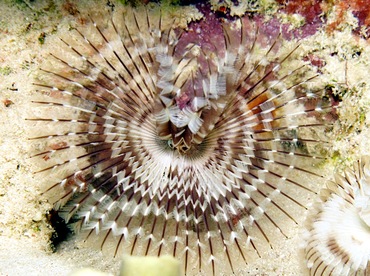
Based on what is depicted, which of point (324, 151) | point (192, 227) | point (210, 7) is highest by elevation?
point (210, 7)

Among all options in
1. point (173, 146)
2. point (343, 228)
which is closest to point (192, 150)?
point (173, 146)

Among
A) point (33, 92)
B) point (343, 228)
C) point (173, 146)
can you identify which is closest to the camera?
point (343, 228)

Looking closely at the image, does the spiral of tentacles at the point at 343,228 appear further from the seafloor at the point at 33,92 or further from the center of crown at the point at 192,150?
the center of crown at the point at 192,150

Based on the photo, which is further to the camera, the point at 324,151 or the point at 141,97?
the point at 324,151

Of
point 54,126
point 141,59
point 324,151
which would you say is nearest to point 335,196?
point 324,151

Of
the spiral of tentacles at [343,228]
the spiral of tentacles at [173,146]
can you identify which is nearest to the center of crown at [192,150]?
the spiral of tentacles at [173,146]

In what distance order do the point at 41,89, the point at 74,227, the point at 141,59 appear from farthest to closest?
the point at 41,89 < the point at 74,227 < the point at 141,59

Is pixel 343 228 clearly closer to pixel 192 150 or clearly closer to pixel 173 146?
pixel 192 150

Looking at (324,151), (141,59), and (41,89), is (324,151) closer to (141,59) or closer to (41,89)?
(141,59)
